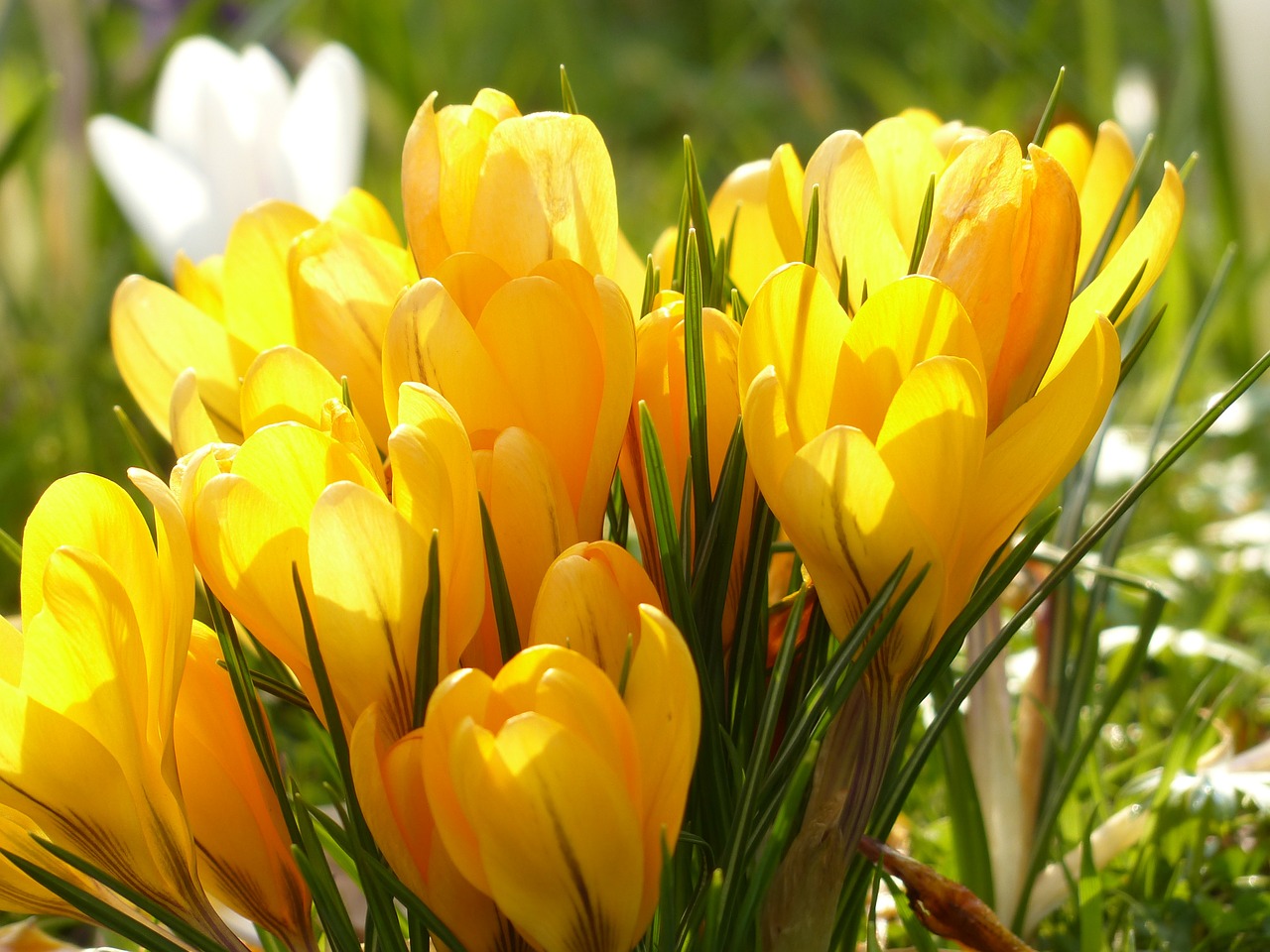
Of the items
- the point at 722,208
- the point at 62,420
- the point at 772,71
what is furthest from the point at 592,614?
the point at 772,71

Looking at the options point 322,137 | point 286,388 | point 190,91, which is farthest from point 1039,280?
point 190,91

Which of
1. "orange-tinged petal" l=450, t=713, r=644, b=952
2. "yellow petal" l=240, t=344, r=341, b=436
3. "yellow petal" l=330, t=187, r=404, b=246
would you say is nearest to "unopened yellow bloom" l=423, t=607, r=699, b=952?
"orange-tinged petal" l=450, t=713, r=644, b=952

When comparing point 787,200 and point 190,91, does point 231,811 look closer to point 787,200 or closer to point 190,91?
point 787,200

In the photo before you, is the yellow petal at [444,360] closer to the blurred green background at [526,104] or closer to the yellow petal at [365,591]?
the yellow petal at [365,591]

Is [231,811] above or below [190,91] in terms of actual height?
below

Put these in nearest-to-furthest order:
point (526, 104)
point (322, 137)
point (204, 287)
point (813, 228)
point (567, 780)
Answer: point (567, 780)
point (813, 228)
point (204, 287)
point (322, 137)
point (526, 104)

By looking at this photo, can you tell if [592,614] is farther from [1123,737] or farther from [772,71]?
[772,71]
